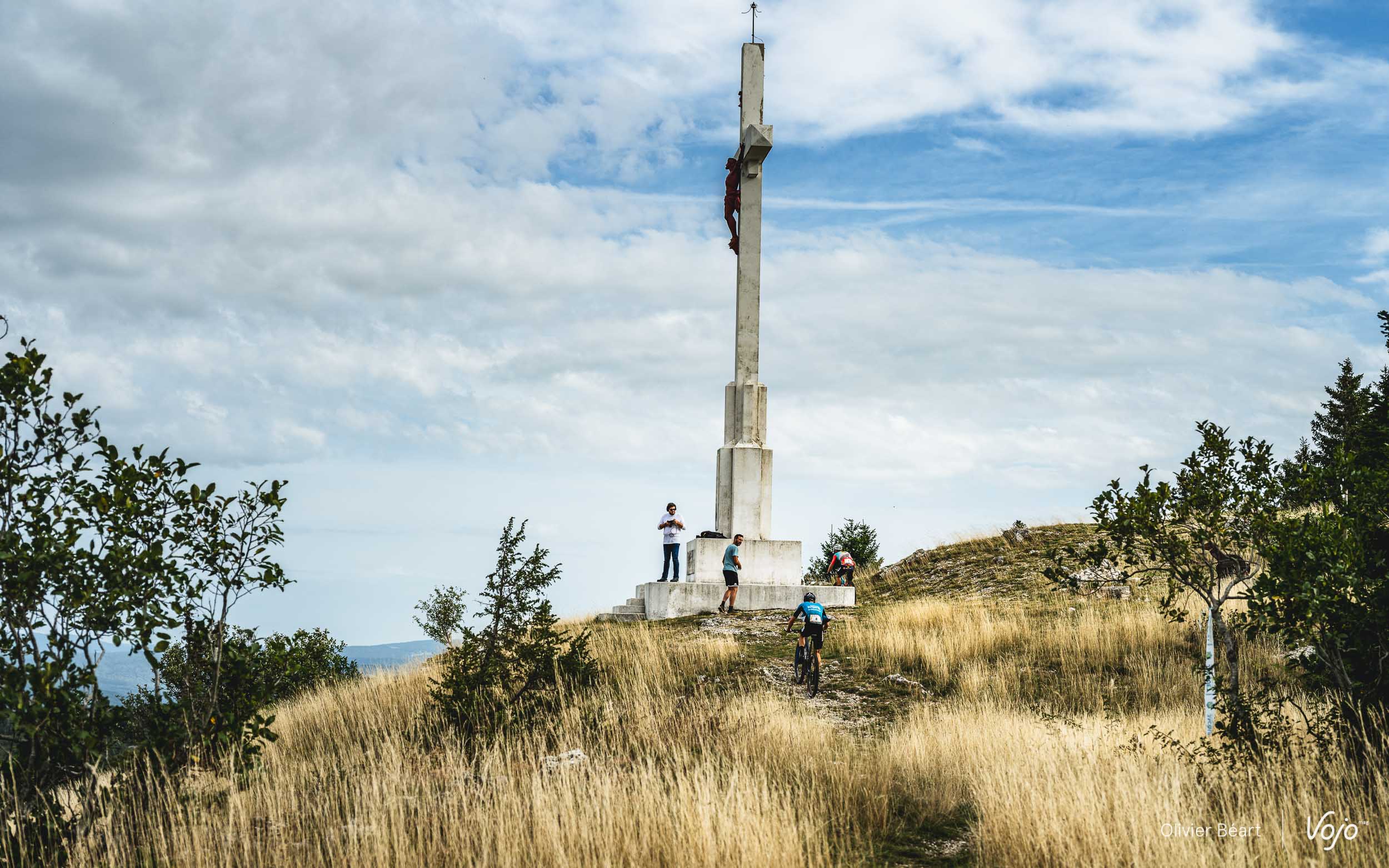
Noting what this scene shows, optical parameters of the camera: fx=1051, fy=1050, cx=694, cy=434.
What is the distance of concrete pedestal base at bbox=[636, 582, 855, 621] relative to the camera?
18.3 meters

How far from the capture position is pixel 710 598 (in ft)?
60.8

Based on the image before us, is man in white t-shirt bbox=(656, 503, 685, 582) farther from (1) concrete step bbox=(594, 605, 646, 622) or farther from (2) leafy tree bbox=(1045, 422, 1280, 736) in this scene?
(2) leafy tree bbox=(1045, 422, 1280, 736)

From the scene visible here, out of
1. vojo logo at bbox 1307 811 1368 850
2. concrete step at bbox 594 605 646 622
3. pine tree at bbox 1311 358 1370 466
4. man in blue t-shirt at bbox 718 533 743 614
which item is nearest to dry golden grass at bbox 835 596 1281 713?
man in blue t-shirt at bbox 718 533 743 614

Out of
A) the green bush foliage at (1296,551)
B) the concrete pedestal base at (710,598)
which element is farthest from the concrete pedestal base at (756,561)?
the green bush foliage at (1296,551)

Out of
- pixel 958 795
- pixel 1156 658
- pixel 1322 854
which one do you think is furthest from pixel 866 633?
pixel 1322 854

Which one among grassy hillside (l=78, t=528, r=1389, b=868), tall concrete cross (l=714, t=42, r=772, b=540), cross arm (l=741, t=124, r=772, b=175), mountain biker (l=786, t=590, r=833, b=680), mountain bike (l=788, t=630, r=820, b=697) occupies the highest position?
cross arm (l=741, t=124, r=772, b=175)

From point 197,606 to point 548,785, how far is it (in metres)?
2.86

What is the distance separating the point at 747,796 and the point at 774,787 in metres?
0.86

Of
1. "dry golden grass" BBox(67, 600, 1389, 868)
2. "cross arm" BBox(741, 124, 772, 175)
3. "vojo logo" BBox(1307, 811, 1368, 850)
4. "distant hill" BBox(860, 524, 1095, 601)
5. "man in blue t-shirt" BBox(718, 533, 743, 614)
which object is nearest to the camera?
"vojo logo" BBox(1307, 811, 1368, 850)

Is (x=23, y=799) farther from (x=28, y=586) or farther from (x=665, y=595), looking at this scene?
(x=665, y=595)

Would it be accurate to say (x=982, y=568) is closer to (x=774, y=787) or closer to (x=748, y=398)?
(x=748, y=398)

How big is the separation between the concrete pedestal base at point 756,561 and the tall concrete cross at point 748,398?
0.35 metres

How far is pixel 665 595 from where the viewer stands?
18516 mm

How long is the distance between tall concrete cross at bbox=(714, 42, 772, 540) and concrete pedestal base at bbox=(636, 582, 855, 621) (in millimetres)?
1139
